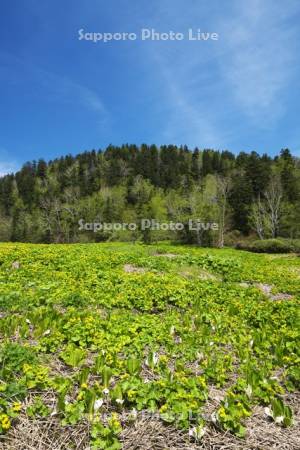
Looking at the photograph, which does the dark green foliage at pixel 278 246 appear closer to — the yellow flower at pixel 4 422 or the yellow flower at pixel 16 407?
the yellow flower at pixel 16 407

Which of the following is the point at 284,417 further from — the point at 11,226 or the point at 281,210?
the point at 11,226

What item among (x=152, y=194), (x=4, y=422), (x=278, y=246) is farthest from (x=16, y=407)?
(x=152, y=194)

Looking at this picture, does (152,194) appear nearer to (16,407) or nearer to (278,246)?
(278,246)

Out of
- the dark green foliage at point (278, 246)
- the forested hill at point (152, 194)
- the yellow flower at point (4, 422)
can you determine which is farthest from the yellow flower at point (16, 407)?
the forested hill at point (152, 194)

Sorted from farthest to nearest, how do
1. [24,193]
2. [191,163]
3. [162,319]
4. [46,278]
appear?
[191,163]
[24,193]
[46,278]
[162,319]

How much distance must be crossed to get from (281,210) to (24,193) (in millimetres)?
99146

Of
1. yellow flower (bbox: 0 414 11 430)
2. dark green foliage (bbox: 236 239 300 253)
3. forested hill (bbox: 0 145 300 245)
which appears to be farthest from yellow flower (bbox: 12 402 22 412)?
forested hill (bbox: 0 145 300 245)

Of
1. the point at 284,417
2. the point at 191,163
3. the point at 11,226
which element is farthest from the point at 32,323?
the point at 191,163

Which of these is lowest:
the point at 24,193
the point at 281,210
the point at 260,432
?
the point at 260,432

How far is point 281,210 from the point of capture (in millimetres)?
56062

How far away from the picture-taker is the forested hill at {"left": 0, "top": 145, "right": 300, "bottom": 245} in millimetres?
56406

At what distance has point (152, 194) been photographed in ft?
308

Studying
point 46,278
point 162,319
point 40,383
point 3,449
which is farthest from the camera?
point 46,278

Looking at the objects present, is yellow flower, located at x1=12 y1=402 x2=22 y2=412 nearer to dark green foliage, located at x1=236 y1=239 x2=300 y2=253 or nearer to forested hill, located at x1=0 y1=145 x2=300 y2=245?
dark green foliage, located at x1=236 y1=239 x2=300 y2=253
